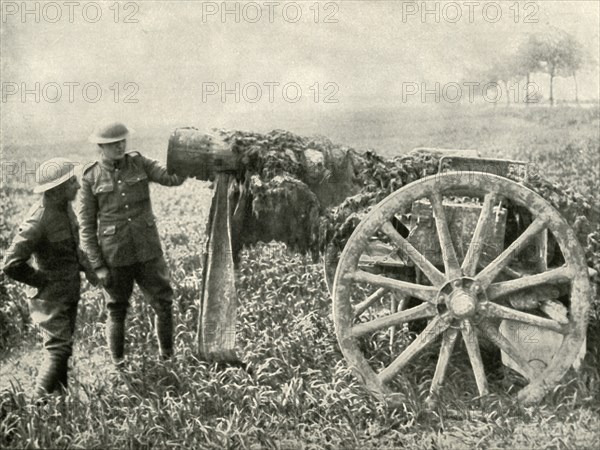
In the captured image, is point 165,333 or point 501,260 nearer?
point 501,260

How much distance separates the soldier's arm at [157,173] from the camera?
4.49 m

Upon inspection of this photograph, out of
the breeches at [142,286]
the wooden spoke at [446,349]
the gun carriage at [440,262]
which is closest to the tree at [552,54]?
the gun carriage at [440,262]

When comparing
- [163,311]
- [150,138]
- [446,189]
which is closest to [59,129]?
[150,138]

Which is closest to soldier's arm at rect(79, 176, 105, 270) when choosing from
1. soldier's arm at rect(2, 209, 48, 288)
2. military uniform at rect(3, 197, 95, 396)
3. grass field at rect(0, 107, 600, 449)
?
military uniform at rect(3, 197, 95, 396)

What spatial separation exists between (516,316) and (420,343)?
0.60 metres

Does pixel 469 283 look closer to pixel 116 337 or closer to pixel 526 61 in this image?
pixel 116 337

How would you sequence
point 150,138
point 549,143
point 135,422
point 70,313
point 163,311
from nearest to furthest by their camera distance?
1. point 135,422
2. point 70,313
3. point 163,311
4. point 549,143
5. point 150,138

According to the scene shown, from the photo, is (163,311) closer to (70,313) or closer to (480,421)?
(70,313)

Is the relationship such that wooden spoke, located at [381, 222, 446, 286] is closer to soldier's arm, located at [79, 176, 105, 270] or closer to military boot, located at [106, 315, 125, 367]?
soldier's arm, located at [79, 176, 105, 270]

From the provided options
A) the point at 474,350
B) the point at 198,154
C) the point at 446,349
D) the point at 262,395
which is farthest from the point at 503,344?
the point at 198,154

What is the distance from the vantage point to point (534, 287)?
4.09 meters

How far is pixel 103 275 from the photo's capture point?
14.8 feet

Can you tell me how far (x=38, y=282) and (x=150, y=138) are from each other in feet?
43.7

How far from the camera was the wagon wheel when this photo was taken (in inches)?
147
